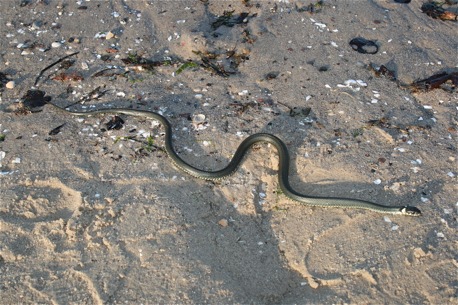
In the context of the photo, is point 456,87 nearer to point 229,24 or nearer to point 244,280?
point 229,24

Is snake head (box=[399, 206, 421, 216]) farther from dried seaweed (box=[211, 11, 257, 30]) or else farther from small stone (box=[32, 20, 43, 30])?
small stone (box=[32, 20, 43, 30])

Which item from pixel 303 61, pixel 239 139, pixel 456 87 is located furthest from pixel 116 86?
pixel 456 87

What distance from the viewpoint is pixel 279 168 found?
6270mm

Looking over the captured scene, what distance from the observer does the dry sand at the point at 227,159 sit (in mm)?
5086

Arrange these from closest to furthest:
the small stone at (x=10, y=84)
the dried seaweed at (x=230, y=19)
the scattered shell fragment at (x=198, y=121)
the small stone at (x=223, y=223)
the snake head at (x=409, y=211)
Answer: the small stone at (x=223, y=223) → the snake head at (x=409, y=211) → the scattered shell fragment at (x=198, y=121) → the small stone at (x=10, y=84) → the dried seaweed at (x=230, y=19)

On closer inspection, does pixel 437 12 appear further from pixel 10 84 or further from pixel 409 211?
pixel 10 84

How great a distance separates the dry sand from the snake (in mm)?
97

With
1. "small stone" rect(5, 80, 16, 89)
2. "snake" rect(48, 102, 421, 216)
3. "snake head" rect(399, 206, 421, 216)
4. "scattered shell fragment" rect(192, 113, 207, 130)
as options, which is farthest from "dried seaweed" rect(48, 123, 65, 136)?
"snake head" rect(399, 206, 421, 216)

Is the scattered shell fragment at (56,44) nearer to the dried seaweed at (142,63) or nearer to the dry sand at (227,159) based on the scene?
the dry sand at (227,159)

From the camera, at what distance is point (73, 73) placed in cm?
756

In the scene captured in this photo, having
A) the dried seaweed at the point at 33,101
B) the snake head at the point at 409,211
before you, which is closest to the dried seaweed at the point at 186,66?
the dried seaweed at the point at 33,101

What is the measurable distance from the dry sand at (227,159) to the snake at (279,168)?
10cm

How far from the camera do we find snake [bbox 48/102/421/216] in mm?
5785

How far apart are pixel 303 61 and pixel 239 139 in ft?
6.80
